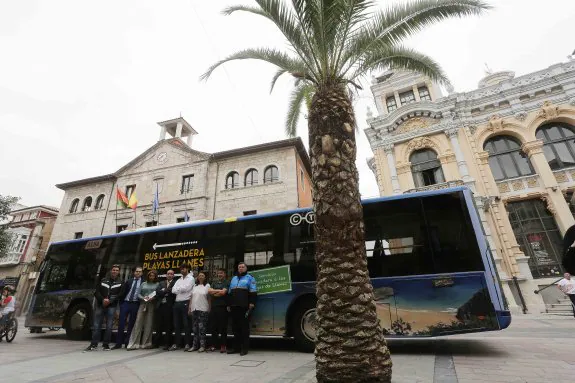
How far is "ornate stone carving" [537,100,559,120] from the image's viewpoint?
638 inches

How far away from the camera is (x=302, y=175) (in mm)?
20797

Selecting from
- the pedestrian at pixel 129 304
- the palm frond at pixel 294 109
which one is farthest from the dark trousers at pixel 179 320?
the palm frond at pixel 294 109

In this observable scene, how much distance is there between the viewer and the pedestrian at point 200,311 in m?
6.78

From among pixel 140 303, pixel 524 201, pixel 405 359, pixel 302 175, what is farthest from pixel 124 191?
pixel 524 201

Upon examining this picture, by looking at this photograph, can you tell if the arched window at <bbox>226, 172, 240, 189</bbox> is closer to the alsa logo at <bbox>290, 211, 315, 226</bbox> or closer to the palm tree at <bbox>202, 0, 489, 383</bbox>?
the alsa logo at <bbox>290, 211, 315, 226</bbox>

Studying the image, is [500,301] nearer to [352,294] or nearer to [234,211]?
[352,294]

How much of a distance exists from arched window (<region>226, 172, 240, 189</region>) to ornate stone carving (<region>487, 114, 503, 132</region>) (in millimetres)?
16524

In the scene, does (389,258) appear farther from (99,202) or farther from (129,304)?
(99,202)

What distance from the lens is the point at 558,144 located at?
16188 mm

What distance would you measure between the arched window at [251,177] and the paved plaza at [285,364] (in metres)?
13.5

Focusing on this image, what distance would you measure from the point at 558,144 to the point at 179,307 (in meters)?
21.2

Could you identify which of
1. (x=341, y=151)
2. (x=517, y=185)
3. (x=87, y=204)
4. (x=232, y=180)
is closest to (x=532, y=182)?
(x=517, y=185)

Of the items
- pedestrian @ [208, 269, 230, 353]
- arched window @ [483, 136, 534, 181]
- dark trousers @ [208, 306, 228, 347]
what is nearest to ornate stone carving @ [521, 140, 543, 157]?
arched window @ [483, 136, 534, 181]

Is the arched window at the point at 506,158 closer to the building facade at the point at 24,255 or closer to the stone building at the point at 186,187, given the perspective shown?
the stone building at the point at 186,187
